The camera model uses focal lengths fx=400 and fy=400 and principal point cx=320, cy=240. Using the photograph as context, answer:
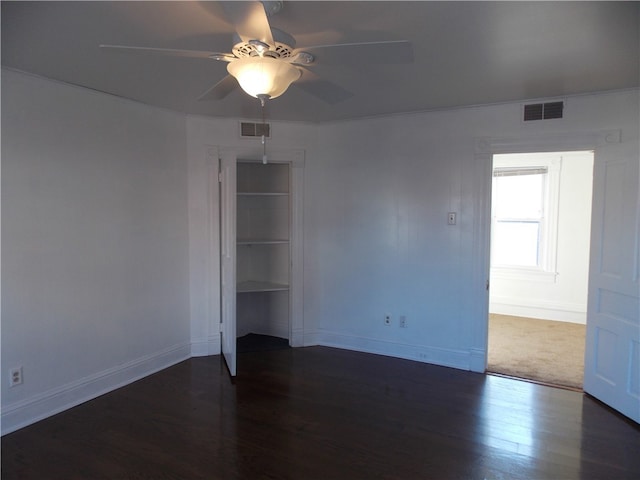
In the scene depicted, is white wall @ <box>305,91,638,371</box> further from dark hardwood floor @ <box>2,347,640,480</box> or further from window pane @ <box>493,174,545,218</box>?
window pane @ <box>493,174,545,218</box>

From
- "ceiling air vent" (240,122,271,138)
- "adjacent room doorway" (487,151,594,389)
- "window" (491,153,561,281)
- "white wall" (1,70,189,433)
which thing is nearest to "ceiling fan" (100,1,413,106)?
"white wall" (1,70,189,433)

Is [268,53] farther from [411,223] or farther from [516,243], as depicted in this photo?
[516,243]

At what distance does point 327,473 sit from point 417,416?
3.09ft

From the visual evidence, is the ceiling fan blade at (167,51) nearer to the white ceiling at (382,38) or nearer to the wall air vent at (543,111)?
the white ceiling at (382,38)

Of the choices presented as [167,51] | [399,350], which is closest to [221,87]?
[167,51]

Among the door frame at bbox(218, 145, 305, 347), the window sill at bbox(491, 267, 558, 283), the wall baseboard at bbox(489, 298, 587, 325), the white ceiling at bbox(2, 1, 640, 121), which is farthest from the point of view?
the window sill at bbox(491, 267, 558, 283)

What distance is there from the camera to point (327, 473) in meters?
2.31

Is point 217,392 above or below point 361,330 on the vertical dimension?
below

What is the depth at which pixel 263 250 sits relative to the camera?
4.99 meters

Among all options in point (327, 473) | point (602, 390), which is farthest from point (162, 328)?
point (602, 390)

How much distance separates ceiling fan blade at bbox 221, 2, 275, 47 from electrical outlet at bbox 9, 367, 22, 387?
104 inches

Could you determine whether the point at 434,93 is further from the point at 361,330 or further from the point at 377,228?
the point at 361,330

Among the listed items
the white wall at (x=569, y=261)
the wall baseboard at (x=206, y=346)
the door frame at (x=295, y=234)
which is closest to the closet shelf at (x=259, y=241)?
the door frame at (x=295, y=234)

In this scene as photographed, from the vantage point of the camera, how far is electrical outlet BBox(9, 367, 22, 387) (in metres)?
2.70
